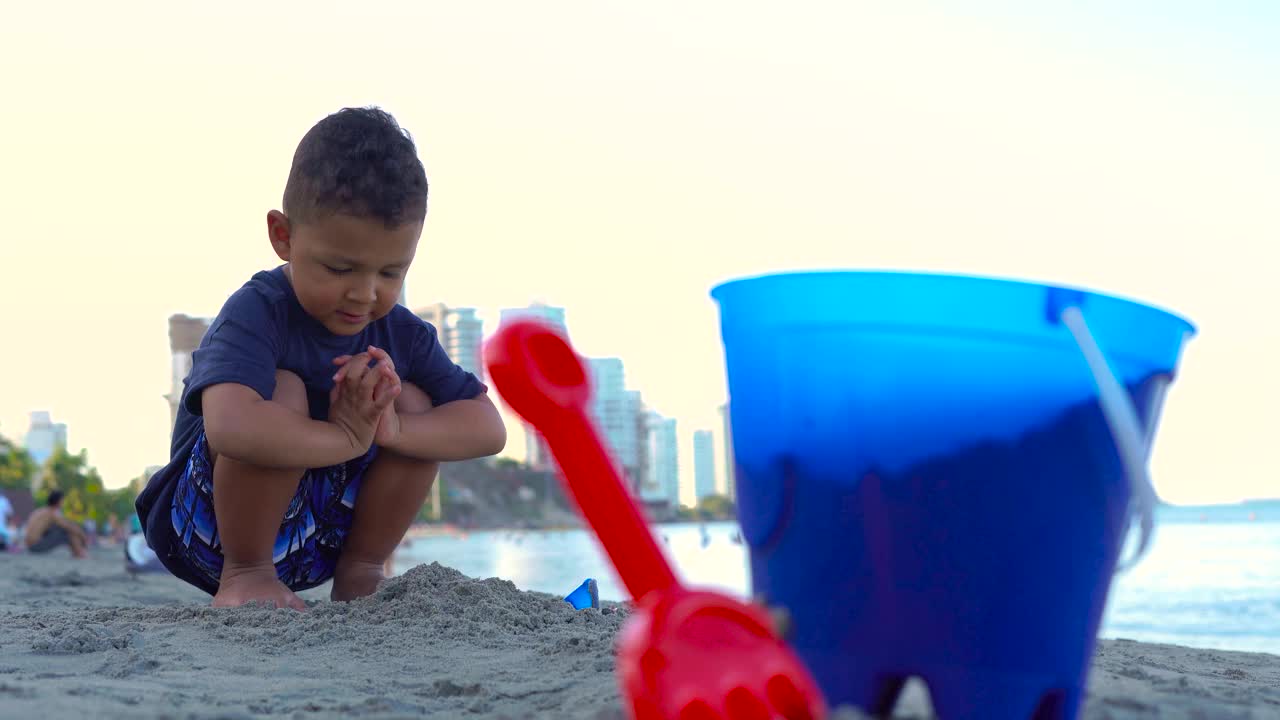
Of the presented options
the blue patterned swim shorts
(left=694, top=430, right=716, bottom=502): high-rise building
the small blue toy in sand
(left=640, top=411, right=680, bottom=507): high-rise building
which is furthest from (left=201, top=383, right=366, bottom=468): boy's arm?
(left=694, top=430, right=716, bottom=502): high-rise building

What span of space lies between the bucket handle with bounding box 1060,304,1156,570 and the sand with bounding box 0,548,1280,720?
25 centimetres

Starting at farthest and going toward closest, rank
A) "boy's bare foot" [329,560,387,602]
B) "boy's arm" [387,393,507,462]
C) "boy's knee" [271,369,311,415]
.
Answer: "boy's bare foot" [329,560,387,602], "boy's arm" [387,393,507,462], "boy's knee" [271,369,311,415]

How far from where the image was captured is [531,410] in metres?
1.02

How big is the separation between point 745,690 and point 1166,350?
504 mm

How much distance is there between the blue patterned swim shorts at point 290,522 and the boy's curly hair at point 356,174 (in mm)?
540

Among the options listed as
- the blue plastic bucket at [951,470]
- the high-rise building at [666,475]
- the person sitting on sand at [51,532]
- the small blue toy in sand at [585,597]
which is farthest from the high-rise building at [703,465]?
the blue plastic bucket at [951,470]

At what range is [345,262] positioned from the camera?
1775mm

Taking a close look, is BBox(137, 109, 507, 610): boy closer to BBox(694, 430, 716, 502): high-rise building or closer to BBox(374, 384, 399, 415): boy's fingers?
BBox(374, 384, 399, 415): boy's fingers

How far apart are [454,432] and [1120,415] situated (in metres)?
1.43

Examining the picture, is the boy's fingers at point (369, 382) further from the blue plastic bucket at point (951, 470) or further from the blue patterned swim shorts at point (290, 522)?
the blue plastic bucket at point (951, 470)

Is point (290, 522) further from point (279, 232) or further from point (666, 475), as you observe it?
point (666, 475)

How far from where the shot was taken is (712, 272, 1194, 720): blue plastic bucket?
91 centimetres

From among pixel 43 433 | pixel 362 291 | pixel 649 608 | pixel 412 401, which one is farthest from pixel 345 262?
pixel 43 433

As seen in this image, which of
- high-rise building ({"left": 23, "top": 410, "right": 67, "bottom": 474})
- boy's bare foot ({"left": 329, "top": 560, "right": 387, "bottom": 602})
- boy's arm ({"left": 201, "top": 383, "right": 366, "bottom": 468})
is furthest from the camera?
high-rise building ({"left": 23, "top": 410, "right": 67, "bottom": 474})
